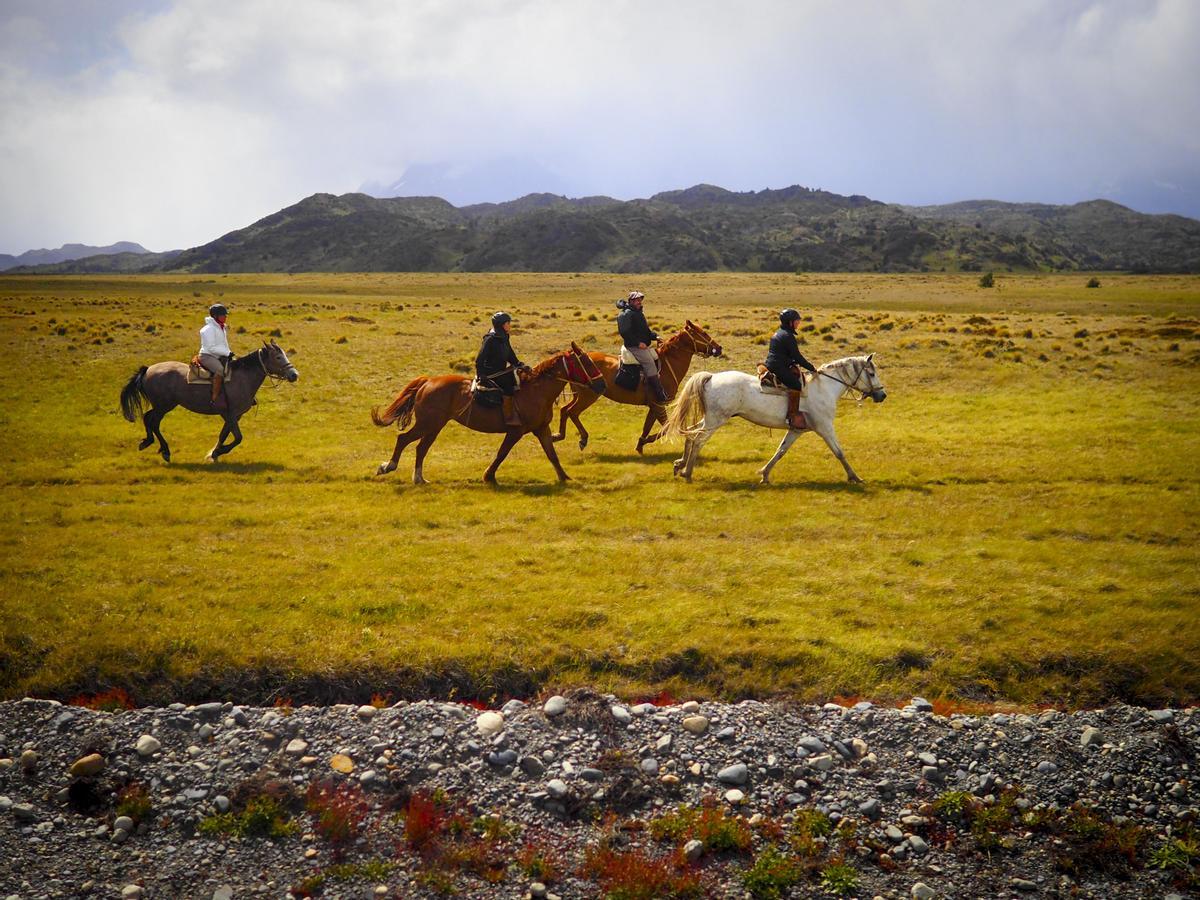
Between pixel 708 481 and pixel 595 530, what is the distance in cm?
404

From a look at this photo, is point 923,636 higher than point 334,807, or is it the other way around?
point 923,636

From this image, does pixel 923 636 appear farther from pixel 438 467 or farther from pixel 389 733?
pixel 438 467

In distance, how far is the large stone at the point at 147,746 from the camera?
8164mm

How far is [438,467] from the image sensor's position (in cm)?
1850

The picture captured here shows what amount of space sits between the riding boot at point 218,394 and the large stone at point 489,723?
13452mm

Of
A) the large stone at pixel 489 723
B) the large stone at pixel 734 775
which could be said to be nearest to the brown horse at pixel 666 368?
the large stone at pixel 489 723

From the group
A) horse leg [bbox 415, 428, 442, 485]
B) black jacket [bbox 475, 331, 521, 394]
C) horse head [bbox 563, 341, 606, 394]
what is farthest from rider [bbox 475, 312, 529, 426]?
horse leg [bbox 415, 428, 442, 485]

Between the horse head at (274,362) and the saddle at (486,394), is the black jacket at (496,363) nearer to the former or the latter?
the saddle at (486,394)

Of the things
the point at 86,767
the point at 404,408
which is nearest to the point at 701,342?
the point at 404,408

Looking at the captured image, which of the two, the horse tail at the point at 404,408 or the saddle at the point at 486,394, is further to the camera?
the horse tail at the point at 404,408

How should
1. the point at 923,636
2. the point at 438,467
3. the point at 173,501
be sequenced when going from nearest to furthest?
the point at 923,636, the point at 173,501, the point at 438,467

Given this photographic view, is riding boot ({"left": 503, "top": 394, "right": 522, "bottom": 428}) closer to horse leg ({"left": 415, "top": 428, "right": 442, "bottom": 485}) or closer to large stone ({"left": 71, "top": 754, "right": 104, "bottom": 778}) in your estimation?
horse leg ({"left": 415, "top": 428, "right": 442, "bottom": 485})

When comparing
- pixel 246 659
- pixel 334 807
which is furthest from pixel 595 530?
A: pixel 334 807

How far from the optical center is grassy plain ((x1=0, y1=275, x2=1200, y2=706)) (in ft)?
31.8
